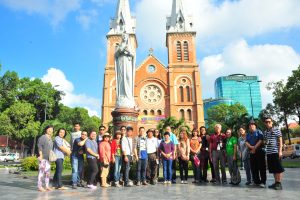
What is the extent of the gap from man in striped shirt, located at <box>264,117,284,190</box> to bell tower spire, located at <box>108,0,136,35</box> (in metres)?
43.4

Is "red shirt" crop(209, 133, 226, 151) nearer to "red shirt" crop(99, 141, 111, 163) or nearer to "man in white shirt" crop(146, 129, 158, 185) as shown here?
"man in white shirt" crop(146, 129, 158, 185)

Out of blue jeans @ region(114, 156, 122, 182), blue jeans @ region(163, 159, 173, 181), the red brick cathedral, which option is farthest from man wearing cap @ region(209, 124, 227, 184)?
the red brick cathedral

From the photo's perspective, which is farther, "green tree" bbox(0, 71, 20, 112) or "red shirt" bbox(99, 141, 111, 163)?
"green tree" bbox(0, 71, 20, 112)

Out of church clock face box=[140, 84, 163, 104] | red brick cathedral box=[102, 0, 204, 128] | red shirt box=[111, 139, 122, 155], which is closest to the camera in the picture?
red shirt box=[111, 139, 122, 155]

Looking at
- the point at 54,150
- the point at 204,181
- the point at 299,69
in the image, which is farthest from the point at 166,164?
the point at 299,69

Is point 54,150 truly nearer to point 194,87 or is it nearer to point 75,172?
point 75,172

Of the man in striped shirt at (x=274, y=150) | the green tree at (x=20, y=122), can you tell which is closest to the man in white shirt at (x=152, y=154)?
the man in striped shirt at (x=274, y=150)

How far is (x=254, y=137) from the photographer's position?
26.8 feet

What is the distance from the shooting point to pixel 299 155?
35.7 metres

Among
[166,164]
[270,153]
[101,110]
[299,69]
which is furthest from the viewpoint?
[101,110]

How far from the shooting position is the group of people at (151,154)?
784 cm

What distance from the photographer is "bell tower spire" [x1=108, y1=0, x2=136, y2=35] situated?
48938mm

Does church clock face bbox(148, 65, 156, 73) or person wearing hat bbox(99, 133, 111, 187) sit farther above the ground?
church clock face bbox(148, 65, 156, 73)

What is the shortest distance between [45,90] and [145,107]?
15.8 m
